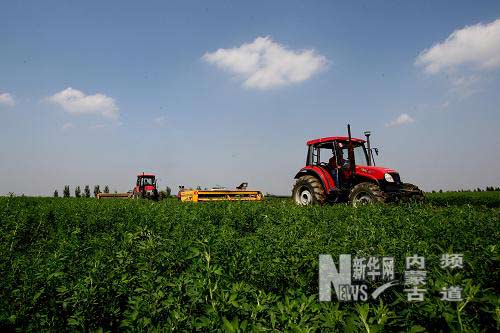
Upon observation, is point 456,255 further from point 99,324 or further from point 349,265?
point 99,324

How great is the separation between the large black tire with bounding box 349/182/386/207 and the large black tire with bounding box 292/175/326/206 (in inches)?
62.1

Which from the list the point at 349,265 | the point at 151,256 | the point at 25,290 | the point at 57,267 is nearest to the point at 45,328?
the point at 25,290

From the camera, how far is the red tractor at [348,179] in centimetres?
1020

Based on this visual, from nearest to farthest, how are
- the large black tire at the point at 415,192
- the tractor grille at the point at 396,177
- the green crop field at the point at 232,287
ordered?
the green crop field at the point at 232,287, the large black tire at the point at 415,192, the tractor grille at the point at 396,177

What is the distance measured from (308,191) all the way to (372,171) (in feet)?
9.88

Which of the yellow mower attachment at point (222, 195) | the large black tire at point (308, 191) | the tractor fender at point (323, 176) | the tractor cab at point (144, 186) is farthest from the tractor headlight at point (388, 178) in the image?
the tractor cab at point (144, 186)

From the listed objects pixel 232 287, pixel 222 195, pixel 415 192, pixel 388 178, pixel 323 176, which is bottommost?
pixel 232 287

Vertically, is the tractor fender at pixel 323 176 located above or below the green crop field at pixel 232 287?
above

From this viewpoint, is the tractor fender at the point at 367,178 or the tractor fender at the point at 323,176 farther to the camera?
the tractor fender at the point at 323,176

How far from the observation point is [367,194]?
10102mm

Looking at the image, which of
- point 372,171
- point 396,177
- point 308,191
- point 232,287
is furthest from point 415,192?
point 232,287

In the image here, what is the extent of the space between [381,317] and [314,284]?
1555 mm

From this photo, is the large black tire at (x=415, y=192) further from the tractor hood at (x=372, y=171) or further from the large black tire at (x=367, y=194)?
the large black tire at (x=367, y=194)

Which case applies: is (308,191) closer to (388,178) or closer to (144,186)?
(388,178)
